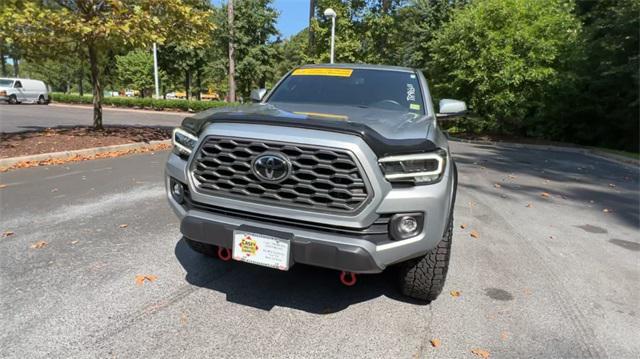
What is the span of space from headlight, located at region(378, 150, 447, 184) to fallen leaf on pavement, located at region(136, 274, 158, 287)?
208cm

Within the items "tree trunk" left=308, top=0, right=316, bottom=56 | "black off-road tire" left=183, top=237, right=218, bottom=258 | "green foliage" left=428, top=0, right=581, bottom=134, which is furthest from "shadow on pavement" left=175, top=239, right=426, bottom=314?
"tree trunk" left=308, top=0, right=316, bottom=56

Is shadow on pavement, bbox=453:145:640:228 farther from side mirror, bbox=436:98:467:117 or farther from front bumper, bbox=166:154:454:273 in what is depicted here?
front bumper, bbox=166:154:454:273

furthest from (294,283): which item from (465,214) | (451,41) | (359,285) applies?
(451,41)

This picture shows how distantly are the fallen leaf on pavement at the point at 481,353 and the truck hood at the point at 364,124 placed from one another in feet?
4.17

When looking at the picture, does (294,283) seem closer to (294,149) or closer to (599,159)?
(294,149)

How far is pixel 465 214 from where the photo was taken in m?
5.82

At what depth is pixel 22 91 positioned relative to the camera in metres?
30.5

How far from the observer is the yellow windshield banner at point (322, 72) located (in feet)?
14.2

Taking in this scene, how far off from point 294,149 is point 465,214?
401 cm

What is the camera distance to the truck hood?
245 centimetres

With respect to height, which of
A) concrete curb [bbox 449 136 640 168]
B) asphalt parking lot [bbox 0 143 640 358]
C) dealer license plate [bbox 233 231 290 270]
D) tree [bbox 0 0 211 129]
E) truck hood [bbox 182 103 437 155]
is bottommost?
asphalt parking lot [bbox 0 143 640 358]

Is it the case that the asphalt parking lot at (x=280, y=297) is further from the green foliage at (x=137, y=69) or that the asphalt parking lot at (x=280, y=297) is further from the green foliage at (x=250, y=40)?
the green foliage at (x=137, y=69)

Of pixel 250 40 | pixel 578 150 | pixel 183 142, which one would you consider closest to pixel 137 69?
pixel 250 40

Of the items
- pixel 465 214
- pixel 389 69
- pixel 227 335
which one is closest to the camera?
pixel 227 335
